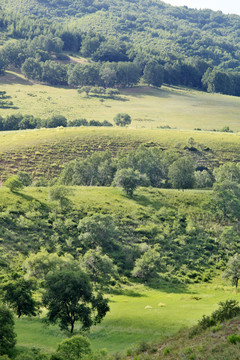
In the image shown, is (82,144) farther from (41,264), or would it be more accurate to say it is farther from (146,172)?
(41,264)

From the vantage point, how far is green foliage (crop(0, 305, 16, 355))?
40.7 metres

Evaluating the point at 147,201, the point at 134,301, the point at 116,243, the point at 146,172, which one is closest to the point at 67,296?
the point at 134,301

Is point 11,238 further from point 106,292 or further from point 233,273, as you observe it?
point 233,273

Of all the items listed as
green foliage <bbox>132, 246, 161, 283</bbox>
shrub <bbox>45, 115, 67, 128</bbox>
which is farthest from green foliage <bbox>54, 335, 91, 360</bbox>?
shrub <bbox>45, 115, 67, 128</bbox>

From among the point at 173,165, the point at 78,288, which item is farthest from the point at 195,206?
the point at 78,288

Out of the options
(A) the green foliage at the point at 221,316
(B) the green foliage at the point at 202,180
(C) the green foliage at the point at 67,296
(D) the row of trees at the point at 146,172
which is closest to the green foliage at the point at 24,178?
(D) the row of trees at the point at 146,172

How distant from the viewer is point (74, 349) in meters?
37.3

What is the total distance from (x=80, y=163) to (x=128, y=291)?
5234 centimetres

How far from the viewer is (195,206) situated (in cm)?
10656

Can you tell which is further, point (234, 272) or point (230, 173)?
point (230, 173)

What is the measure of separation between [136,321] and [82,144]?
100991mm

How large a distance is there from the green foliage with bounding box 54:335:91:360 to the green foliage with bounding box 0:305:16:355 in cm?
619

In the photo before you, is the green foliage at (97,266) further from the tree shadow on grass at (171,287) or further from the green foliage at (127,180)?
the green foliage at (127,180)

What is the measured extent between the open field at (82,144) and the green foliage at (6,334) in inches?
3300
